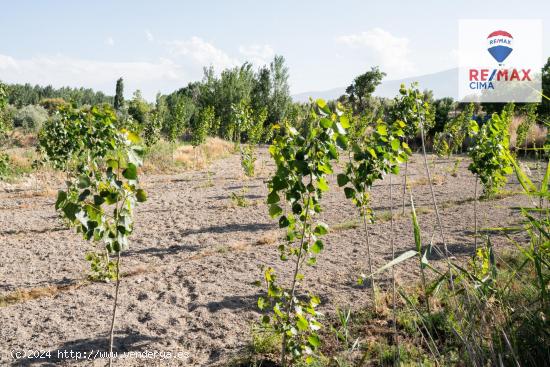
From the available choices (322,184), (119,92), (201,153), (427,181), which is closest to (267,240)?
(322,184)

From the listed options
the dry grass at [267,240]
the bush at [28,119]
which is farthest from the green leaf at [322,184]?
the bush at [28,119]

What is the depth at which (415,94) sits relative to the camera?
15.4ft

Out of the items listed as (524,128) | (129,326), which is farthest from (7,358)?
(524,128)

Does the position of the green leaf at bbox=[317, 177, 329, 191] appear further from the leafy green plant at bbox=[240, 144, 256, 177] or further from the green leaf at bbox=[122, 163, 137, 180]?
the leafy green plant at bbox=[240, 144, 256, 177]

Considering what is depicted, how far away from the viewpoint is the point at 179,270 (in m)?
5.51

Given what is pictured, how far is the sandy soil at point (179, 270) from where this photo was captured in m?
3.79

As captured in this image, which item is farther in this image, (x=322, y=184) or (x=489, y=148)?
(x=489, y=148)

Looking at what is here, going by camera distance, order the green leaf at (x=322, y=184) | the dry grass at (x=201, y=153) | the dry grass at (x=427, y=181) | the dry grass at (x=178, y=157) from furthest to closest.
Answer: the dry grass at (x=201, y=153), the dry grass at (x=178, y=157), the dry grass at (x=427, y=181), the green leaf at (x=322, y=184)

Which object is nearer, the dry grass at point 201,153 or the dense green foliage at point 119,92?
the dry grass at point 201,153

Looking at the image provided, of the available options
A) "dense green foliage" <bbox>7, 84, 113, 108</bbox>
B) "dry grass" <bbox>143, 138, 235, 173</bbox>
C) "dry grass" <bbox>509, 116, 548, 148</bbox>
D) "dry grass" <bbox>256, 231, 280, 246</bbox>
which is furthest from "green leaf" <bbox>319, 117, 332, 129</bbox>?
"dense green foliage" <bbox>7, 84, 113, 108</bbox>

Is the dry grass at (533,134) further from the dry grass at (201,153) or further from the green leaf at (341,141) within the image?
the green leaf at (341,141)

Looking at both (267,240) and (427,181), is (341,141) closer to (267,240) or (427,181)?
(267,240)

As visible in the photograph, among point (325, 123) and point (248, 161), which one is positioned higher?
point (325, 123)

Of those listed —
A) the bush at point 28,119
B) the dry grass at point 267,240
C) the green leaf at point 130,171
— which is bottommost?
the dry grass at point 267,240
